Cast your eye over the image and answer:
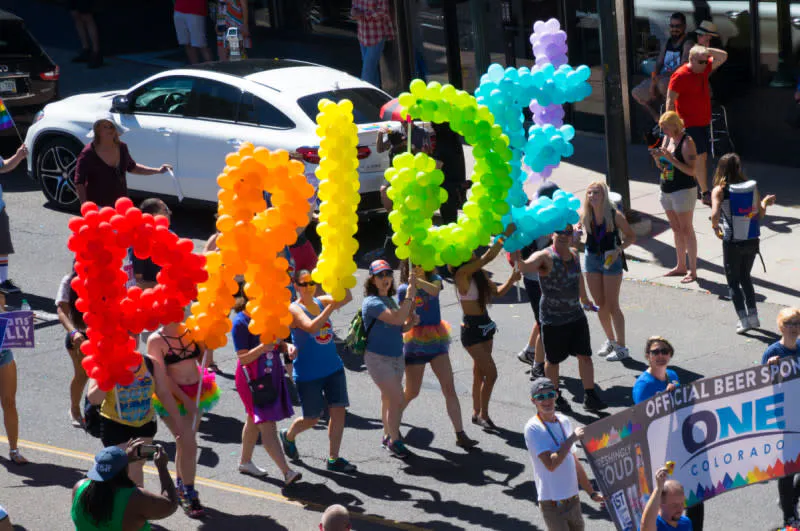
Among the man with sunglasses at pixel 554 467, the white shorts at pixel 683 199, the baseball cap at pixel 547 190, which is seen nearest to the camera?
the man with sunglasses at pixel 554 467

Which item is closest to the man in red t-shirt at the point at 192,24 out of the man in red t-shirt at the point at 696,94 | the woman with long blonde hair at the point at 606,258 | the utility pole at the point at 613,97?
the utility pole at the point at 613,97

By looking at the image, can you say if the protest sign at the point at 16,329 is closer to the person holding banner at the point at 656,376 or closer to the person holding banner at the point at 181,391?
the person holding banner at the point at 181,391

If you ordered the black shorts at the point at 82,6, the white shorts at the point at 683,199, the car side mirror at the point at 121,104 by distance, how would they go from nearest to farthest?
1. the white shorts at the point at 683,199
2. the car side mirror at the point at 121,104
3. the black shorts at the point at 82,6

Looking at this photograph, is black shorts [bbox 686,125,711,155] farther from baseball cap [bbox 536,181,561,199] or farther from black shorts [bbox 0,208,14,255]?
black shorts [bbox 0,208,14,255]

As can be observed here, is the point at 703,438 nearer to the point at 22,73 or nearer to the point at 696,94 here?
the point at 696,94

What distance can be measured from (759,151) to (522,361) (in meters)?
6.37

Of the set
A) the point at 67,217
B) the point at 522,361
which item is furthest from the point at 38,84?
the point at 522,361

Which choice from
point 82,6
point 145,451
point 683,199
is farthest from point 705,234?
point 82,6

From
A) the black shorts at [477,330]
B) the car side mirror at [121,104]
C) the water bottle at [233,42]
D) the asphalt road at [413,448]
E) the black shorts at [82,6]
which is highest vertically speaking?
the black shorts at [82,6]

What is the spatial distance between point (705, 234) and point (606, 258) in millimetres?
3389

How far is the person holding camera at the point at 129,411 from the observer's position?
27.1 ft

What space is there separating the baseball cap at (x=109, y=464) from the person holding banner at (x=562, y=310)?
4.00 meters

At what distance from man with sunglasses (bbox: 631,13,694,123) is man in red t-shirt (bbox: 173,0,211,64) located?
7551 millimetres

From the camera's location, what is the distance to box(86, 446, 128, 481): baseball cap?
6824 mm
